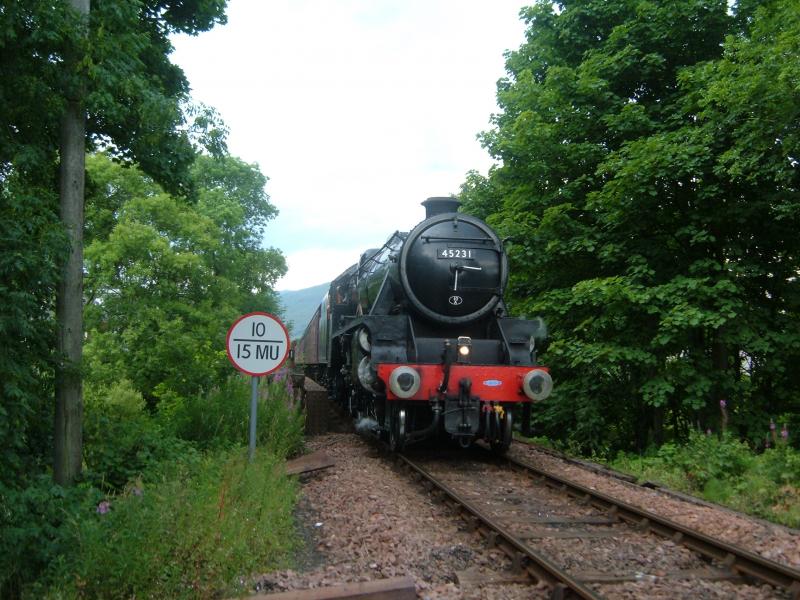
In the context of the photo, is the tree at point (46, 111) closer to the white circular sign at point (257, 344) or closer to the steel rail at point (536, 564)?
the white circular sign at point (257, 344)

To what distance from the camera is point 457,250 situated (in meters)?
9.65

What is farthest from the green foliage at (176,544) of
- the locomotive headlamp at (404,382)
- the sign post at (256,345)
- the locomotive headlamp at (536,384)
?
the locomotive headlamp at (536,384)

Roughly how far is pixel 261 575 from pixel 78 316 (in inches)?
156

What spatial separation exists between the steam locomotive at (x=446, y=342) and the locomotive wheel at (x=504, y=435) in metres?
0.02

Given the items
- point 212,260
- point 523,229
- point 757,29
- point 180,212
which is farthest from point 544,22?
point 212,260

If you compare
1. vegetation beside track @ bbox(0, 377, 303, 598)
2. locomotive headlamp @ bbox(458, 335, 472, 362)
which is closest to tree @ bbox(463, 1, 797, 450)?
locomotive headlamp @ bbox(458, 335, 472, 362)

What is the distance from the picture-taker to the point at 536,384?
28.9ft

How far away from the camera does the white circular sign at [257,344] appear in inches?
306

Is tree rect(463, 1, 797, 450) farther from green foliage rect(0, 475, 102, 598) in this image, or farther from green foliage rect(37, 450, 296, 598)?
green foliage rect(0, 475, 102, 598)

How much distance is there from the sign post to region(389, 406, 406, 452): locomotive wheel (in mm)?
2044

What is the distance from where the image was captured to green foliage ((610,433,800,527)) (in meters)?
6.87

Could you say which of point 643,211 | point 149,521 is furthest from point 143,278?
point 149,521

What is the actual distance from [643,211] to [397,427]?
5564 millimetres

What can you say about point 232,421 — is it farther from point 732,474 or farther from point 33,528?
point 732,474
